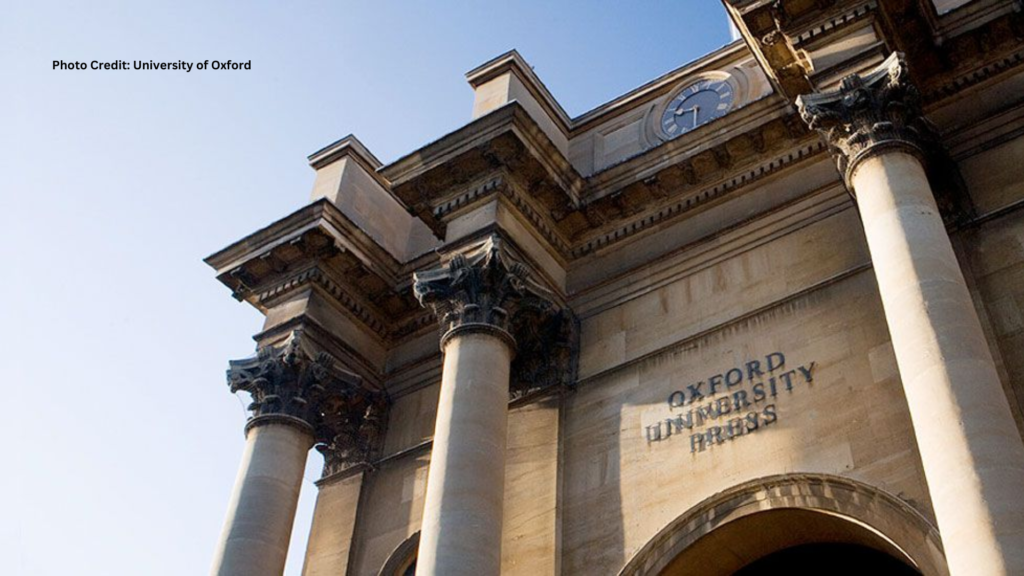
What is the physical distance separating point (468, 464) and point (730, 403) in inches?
130

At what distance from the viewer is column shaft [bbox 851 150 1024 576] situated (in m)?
9.48

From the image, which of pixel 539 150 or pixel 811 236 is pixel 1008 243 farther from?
pixel 539 150

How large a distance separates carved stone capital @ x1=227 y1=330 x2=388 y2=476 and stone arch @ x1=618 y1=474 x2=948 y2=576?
5858 mm

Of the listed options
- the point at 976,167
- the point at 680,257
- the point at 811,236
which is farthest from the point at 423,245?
the point at 976,167

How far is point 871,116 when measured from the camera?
45.0ft

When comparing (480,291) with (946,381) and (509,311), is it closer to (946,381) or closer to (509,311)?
(509,311)

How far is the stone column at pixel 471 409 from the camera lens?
1311cm

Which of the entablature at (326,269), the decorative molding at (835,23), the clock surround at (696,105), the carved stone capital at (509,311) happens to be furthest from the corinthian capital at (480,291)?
the decorative molding at (835,23)

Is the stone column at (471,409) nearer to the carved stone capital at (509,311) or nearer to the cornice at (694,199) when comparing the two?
the carved stone capital at (509,311)

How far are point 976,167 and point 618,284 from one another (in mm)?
5119

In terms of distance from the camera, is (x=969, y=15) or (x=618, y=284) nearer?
(x=969, y=15)

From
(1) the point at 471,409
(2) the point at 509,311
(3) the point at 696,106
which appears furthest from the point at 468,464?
(3) the point at 696,106

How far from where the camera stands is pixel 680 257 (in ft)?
54.6

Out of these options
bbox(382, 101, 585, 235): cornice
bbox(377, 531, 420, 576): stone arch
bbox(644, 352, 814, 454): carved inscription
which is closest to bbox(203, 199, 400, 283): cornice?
bbox(382, 101, 585, 235): cornice
